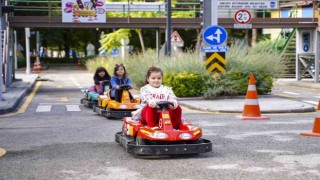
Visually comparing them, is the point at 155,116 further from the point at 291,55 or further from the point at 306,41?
the point at 291,55

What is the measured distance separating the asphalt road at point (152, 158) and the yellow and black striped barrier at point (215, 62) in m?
6.01

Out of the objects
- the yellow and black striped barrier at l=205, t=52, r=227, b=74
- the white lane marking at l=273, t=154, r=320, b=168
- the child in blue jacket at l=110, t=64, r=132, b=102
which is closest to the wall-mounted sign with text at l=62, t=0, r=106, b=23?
the yellow and black striped barrier at l=205, t=52, r=227, b=74

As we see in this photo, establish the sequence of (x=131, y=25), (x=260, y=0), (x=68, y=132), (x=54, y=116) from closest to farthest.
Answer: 1. (x=68, y=132)
2. (x=54, y=116)
3. (x=260, y=0)
4. (x=131, y=25)

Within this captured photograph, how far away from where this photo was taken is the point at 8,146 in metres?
10.5

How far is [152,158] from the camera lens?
30.3 ft

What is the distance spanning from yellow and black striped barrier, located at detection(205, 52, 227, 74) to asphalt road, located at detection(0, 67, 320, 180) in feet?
19.7

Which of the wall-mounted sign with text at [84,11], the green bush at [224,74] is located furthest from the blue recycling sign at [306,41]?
the green bush at [224,74]

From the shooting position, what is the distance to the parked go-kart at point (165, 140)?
29.4ft

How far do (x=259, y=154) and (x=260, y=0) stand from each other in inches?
798

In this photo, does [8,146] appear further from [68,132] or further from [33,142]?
[68,132]

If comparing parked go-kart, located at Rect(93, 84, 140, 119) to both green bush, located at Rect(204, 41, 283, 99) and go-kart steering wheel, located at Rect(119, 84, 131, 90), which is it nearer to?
go-kart steering wheel, located at Rect(119, 84, 131, 90)

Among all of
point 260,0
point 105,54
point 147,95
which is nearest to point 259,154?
point 147,95

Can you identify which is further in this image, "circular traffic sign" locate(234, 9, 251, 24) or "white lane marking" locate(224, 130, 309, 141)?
"circular traffic sign" locate(234, 9, 251, 24)

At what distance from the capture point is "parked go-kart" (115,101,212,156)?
8.97 metres
